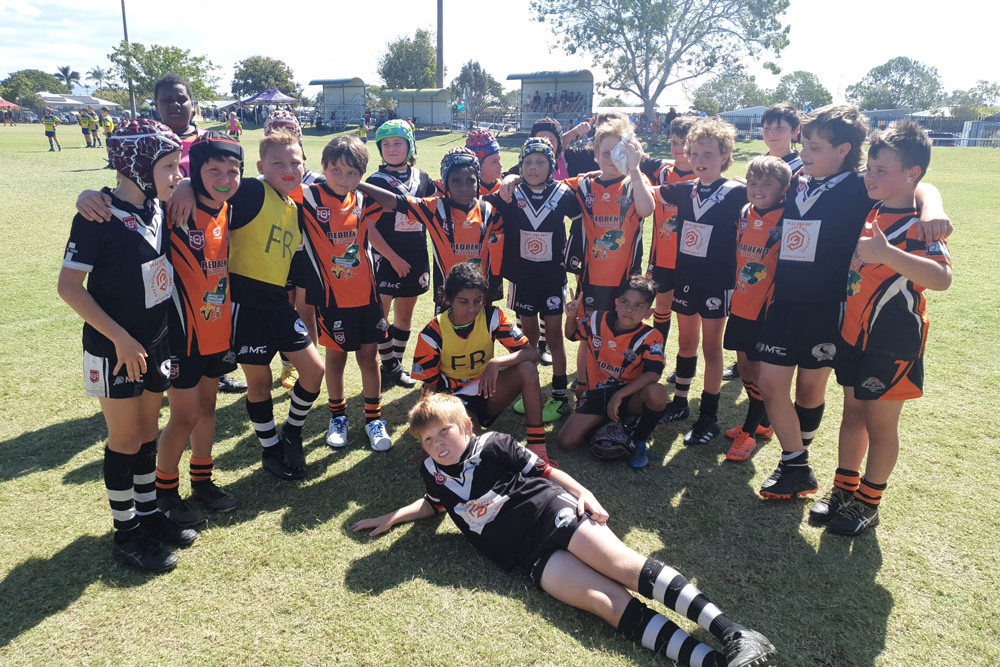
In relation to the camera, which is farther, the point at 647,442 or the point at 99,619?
the point at 647,442

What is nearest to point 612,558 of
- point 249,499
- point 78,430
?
point 249,499

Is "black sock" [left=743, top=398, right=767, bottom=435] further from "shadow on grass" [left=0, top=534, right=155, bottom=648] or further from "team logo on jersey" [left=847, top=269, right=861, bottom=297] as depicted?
"shadow on grass" [left=0, top=534, right=155, bottom=648]

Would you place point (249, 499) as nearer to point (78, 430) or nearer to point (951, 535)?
point (78, 430)

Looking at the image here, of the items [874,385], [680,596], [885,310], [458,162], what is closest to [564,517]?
[680,596]

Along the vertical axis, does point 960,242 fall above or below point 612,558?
above

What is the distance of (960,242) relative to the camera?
10.8m

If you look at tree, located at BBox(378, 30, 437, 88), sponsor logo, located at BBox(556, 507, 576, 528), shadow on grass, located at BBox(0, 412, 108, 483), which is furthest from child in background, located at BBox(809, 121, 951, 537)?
tree, located at BBox(378, 30, 437, 88)

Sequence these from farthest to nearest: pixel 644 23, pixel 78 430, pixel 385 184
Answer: pixel 644 23
pixel 385 184
pixel 78 430

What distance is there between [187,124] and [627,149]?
12.6 feet

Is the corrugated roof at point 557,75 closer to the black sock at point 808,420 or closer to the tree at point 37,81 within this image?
the black sock at point 808,420

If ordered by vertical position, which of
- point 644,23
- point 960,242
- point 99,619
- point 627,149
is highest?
point 644,23

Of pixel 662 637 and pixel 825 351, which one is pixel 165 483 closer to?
pixel 662 637

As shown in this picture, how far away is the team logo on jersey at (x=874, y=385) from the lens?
3201 mm

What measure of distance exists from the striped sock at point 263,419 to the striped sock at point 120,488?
2.87ft
